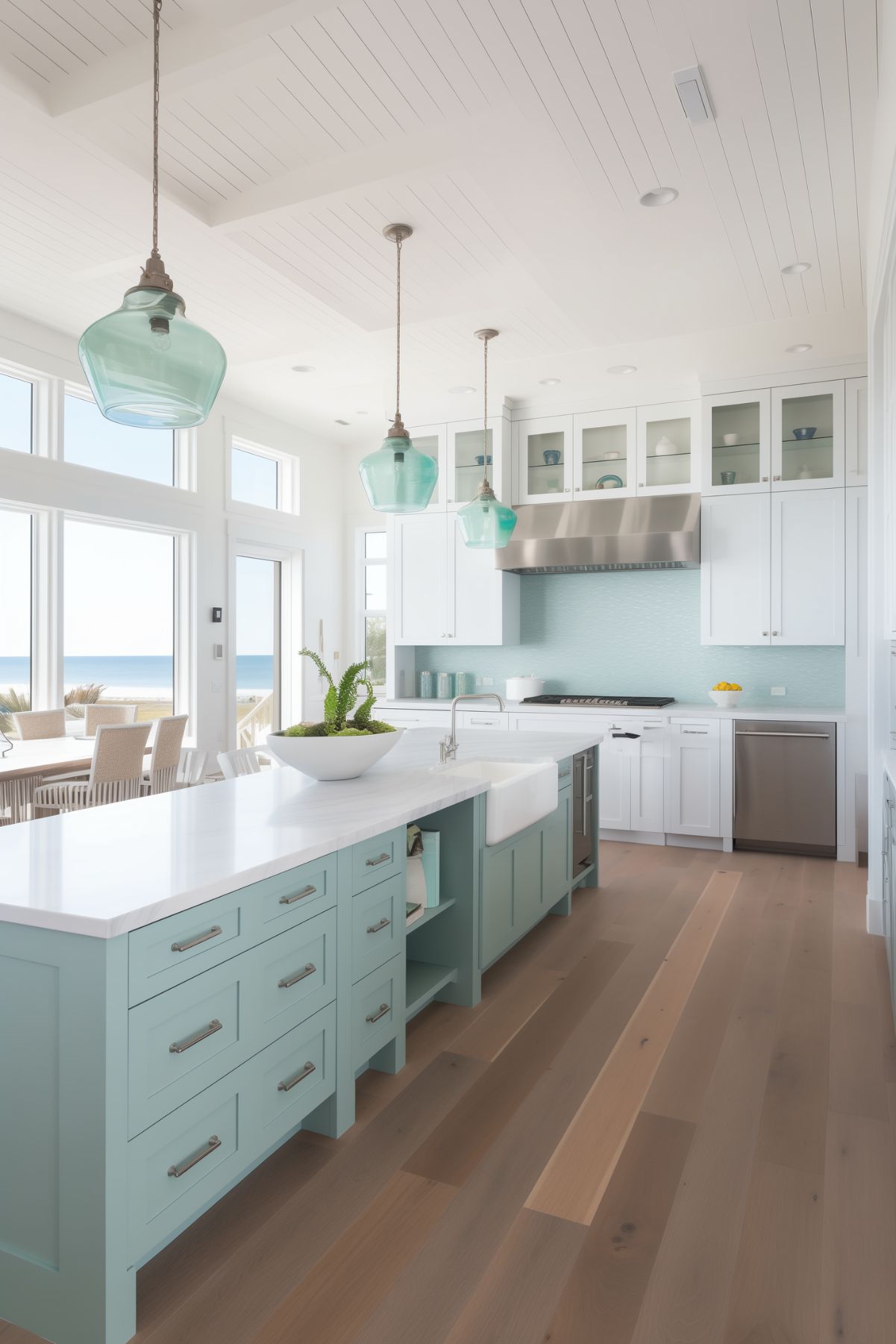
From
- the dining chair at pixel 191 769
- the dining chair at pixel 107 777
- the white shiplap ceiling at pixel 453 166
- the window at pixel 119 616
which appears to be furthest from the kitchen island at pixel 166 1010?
the window at pixel 119 616

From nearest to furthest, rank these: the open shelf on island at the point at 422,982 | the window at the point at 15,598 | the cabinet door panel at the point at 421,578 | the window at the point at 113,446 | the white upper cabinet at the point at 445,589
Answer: the open shelf on island at the point at 422,982
the window at the point at 15,598
the window at the point at 113,446
the white upper cabinet at the point at 445,589
the cabinet door panel at the point at 421,578

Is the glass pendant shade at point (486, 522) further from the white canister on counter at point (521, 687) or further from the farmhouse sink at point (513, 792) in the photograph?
the white canister on counter at point (521, 687)

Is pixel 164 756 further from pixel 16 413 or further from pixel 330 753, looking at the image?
pixel 330 753

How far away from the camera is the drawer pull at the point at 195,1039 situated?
1.55 meters

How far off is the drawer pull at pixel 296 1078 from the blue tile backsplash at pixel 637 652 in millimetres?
4395

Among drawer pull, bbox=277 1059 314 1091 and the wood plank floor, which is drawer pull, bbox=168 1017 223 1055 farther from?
the wood plank floor

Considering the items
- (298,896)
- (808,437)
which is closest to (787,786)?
(808,437)

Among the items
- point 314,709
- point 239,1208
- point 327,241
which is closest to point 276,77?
point 327,241

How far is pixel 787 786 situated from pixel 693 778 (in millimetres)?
543

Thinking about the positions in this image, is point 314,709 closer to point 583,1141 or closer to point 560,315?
point 560,315

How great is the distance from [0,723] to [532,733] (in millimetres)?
3027

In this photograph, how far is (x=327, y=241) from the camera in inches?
144

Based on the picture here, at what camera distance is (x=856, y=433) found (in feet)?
16.8

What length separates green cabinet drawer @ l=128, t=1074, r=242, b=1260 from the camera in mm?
1477
